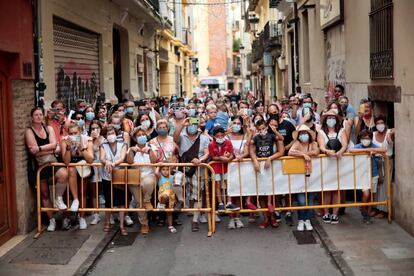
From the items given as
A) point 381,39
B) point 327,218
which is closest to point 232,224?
point 327,218

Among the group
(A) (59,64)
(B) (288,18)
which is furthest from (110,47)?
(B) (288,18)

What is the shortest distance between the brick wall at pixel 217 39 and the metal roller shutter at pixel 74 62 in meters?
57.0

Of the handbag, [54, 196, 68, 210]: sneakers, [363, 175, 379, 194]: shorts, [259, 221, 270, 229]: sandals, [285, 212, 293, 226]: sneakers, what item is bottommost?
[259, 221, 270, 229]: sandals

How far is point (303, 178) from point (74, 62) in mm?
7412

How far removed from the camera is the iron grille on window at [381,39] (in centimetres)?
1027

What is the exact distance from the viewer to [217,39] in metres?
75.8

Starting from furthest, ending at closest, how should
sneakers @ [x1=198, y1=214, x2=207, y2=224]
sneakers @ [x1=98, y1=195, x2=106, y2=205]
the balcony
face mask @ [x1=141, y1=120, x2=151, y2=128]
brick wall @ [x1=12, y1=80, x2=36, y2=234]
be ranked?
the balcony < face mask @ [x1=141, y1=120, x2=151, y2=128] < sneakers @ [x1=98, y1=195, x2=106, y2=205] < sneakers @ [x1=198, y1=214, x2=207, y2=224] < brick wall @ [x1=12, y1=80, x2=36, y2=234]

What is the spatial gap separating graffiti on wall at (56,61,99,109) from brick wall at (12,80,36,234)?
12.0 ft

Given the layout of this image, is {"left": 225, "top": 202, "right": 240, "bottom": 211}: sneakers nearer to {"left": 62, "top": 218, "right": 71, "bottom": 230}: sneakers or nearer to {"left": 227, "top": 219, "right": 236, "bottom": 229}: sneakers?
{"left": 227, "top": 219, "right": 236, "bottom": 229}: sneakers

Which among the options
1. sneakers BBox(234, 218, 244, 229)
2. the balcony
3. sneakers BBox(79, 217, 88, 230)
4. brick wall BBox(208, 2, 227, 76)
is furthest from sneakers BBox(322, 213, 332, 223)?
brick wall BBox(208, 2, 227, 76)

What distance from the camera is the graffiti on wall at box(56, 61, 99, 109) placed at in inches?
543

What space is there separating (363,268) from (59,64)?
8372 millimetres

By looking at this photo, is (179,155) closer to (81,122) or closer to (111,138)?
(111,138)

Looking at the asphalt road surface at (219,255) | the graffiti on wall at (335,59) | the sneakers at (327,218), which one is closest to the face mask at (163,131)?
the asphalt road surface at (219,255)
